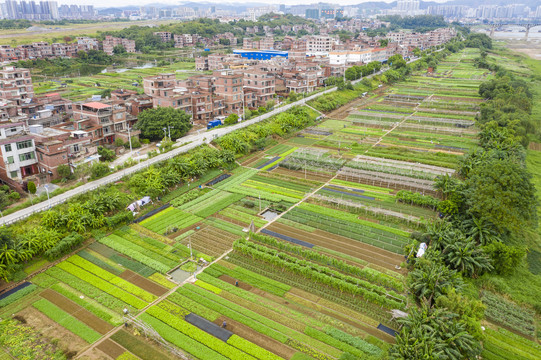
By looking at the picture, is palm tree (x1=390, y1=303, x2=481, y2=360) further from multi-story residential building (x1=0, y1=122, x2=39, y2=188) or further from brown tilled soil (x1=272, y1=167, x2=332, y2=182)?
multi-story residential building (x1=0, y1=122, x2=39, y2=188)

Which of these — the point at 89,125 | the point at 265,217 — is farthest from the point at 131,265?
the point at 89,125

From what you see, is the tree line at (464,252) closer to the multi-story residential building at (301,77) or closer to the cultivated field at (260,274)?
the cultivated field at (260,274)

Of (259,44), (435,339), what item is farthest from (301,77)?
(259,44)

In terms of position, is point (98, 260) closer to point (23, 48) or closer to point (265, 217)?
point (265, 217)

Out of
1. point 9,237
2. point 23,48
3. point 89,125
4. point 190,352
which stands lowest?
point 190,352

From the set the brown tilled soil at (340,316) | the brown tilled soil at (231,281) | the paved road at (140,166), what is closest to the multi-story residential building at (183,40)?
the paved road at (140,166)

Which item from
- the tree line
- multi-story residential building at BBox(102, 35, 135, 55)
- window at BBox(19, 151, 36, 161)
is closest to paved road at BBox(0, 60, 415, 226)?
window at BBox(19, 151, 36, 161)

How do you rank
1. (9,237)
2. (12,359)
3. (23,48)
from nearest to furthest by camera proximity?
(12,359)
(9,237)
(23,48)
